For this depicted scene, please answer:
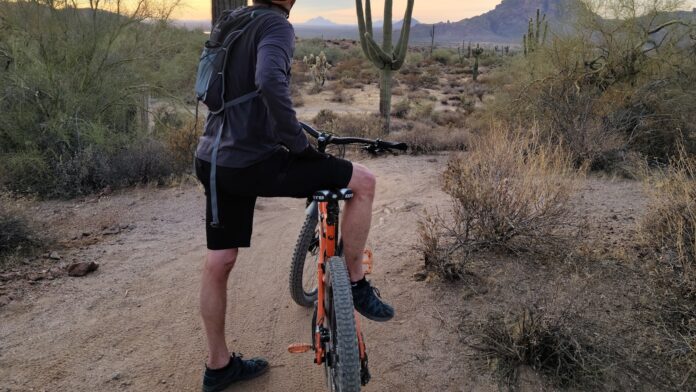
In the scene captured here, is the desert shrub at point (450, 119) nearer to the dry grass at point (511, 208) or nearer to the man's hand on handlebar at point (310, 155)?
the dry grass at point (511, 208)

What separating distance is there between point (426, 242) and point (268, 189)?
75.0 inches

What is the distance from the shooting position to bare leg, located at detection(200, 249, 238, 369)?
248cm

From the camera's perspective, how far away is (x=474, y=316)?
338 cm

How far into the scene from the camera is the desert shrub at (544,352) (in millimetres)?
2717

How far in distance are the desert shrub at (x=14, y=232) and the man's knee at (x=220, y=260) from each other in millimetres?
2962

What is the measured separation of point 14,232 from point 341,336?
12.9 ft

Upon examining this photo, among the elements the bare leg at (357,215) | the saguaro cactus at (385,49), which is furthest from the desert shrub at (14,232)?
the saguaro cactus at (385,49)

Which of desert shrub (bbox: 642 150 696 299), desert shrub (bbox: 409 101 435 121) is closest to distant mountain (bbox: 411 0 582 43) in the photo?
desert shrub (bbox: 409 101 435 121)

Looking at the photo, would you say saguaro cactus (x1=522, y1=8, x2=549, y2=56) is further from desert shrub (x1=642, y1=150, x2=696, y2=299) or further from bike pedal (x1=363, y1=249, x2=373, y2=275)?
bike pedal (x1=363, y1=249, x2=373, y2=275)

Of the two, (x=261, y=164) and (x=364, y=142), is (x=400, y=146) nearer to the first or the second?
(x=364, y=142)

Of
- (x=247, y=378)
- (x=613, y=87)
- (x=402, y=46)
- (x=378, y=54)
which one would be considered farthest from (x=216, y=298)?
(x=402, y=46)

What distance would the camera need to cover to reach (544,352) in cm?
284

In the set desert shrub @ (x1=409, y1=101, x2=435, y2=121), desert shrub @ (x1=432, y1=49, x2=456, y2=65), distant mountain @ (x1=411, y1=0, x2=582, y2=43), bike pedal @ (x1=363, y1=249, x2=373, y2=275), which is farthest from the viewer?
distant mountain @ (x1=411, y1=0, x2=582, y2=43)

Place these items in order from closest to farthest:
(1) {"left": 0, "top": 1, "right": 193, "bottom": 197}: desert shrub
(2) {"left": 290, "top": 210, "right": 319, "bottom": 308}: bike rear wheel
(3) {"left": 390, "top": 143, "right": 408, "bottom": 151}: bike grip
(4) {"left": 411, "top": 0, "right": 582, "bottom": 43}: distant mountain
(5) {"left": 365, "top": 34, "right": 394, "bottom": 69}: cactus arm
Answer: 1. (3) {"left": 390, "top": 143, "right": 408, "bottom": 151}: bike grip
2. (2) {"left": 290, "top": 210, "right": 319, "bottom": 308}: bike rear wheel
3. (1) {"left": 0, "top": 1, "right": 193, "bottom": 197}: desert shrub
4. (5) {"left": 365, "top": 34, "right": 394, "bottom": 69}: cactus arm
5. (4) {"left": 411, "top": 0, "right": 582, "bottom": 43}: distant mountain
